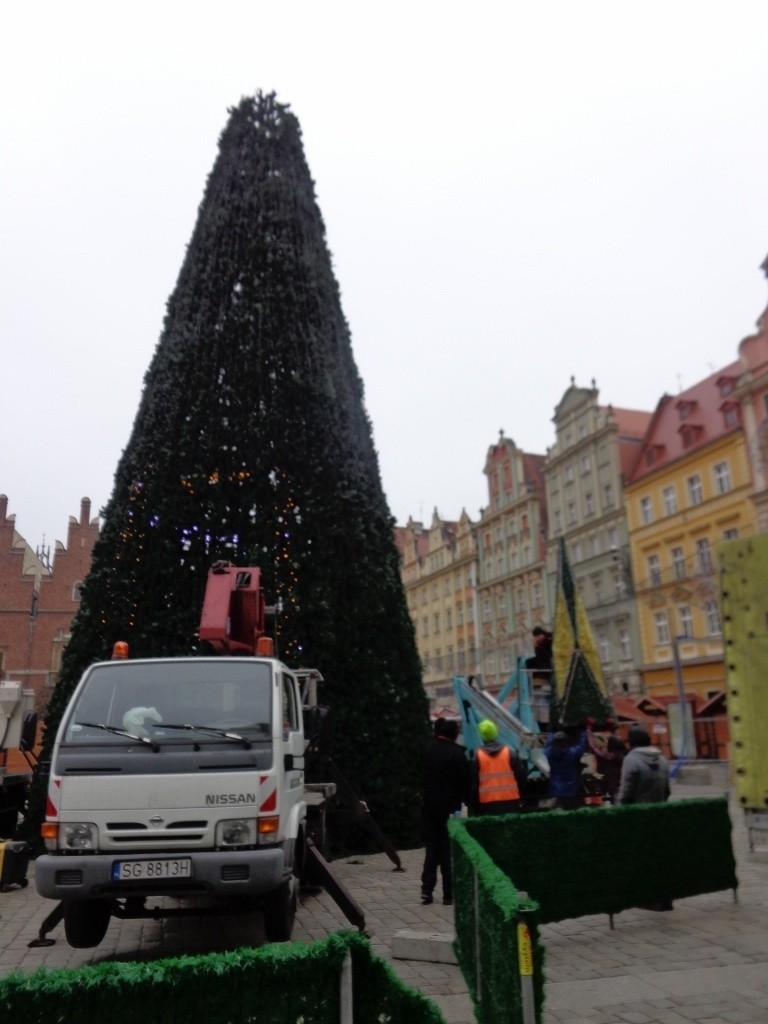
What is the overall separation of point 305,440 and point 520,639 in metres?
40.9

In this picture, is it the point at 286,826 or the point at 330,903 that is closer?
the point at 286,826

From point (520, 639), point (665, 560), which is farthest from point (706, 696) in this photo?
point (520, 639)

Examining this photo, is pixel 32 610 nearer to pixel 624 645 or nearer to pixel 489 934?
pixel 624 645

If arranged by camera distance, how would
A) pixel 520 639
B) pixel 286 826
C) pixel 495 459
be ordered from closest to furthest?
1. pixel 286 826
2. pixel 520 639
3. pixel 495 459

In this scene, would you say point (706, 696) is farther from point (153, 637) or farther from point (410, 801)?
point (153, 637)

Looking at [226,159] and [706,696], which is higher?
[226,159]

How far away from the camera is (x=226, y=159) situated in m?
14.1

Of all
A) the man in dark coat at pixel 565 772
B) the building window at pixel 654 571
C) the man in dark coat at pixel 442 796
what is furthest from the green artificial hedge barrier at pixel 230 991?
the building window at pixel 654 571

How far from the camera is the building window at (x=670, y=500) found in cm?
4044

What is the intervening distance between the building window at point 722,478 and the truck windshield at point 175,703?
33671 mm

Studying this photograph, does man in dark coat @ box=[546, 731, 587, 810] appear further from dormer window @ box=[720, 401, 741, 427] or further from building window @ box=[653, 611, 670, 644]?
building window @ box=[653, 611, 670, 644]

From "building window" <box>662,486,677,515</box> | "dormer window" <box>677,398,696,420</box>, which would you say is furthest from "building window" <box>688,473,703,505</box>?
"dormer window" <box>677,398,696,420</box>

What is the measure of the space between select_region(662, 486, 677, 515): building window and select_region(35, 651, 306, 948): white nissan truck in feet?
120

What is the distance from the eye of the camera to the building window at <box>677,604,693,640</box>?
127ft
